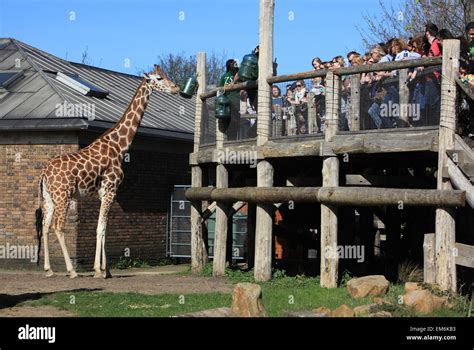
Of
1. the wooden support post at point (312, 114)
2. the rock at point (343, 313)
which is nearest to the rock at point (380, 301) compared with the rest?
the rock at point (343, 313)

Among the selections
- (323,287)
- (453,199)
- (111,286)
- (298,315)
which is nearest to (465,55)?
(453,199)

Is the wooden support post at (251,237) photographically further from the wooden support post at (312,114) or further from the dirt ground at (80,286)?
the wooden support post at (312,114)

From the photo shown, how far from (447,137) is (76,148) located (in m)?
10.1

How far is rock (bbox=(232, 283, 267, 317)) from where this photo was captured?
39.8 ft

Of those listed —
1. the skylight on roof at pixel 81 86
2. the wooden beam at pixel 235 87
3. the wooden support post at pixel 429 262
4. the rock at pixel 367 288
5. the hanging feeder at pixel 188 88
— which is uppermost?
the skylight on roof at pixel 81 86

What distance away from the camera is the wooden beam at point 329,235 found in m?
16.3

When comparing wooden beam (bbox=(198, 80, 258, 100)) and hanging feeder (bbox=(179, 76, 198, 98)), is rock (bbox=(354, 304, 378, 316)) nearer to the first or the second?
wooden beam (bbox=(198, 80, 258, 100))

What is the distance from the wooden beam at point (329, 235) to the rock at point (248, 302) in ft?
14.0

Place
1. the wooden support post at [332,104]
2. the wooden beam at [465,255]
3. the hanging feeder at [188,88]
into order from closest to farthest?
the wooden beam at [465,255], the wooden support post at [332,104], the hanging feeder at [188,88]

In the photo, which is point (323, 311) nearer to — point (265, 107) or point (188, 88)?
point (265, 107)

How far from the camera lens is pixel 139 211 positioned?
24656 mm

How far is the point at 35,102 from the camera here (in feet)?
77.2

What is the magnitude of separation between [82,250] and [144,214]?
2.83 metres

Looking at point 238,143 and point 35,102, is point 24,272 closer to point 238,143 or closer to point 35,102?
point 35,102
